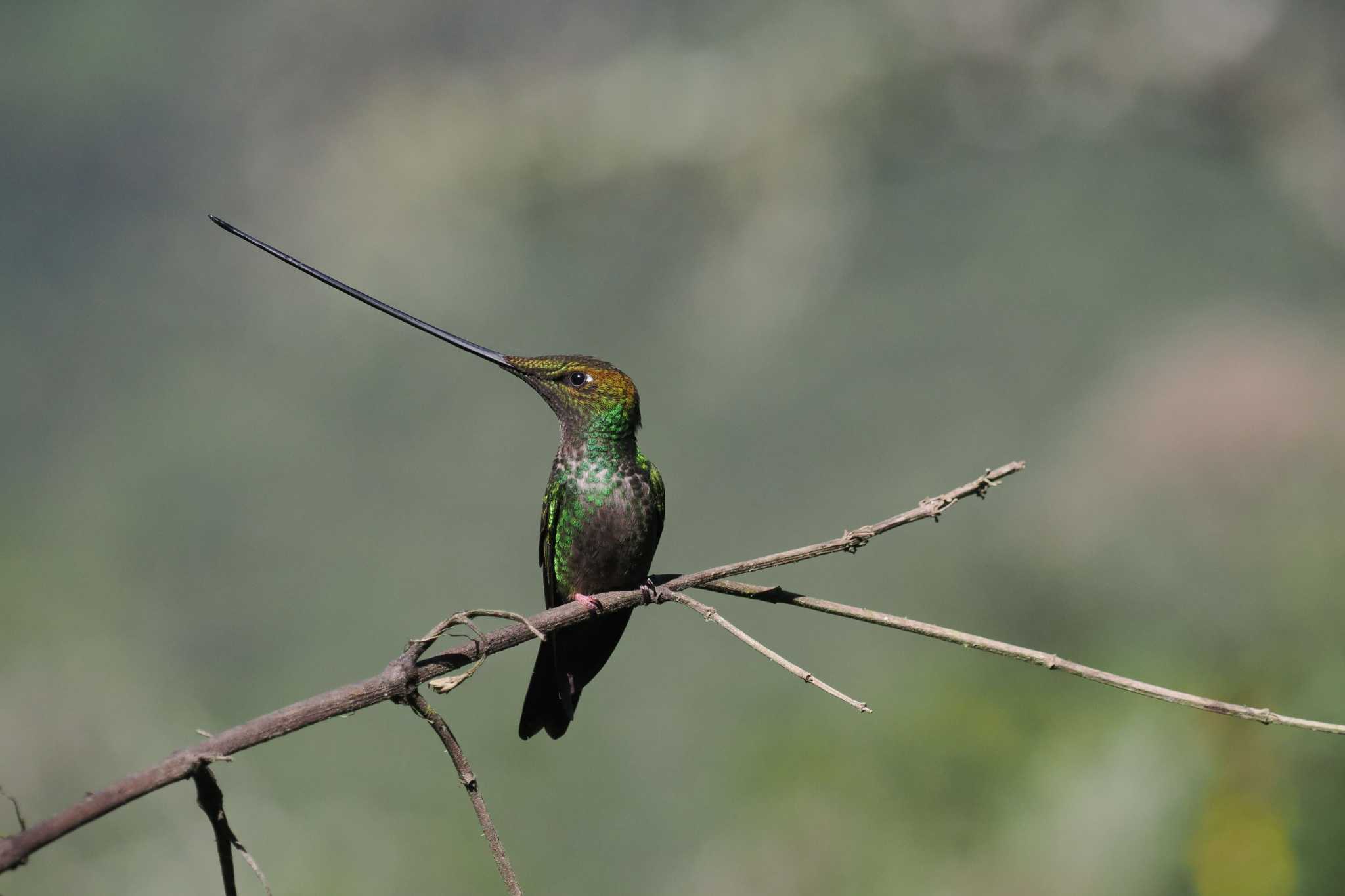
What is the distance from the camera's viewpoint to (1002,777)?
3820mm

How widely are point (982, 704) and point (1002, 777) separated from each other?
0.28 meters

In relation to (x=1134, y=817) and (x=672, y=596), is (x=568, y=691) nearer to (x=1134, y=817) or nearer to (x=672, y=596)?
(x=672, y=596)

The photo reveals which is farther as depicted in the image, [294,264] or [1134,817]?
[1134,817]

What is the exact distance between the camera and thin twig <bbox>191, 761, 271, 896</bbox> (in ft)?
3.32

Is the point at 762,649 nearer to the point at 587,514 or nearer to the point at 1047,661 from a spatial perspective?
the point at 1047,661

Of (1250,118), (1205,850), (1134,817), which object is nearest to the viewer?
(1205,850)

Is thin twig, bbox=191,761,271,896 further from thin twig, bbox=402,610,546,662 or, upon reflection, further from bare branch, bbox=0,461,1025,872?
thin twig, bbox=402,610,546,662

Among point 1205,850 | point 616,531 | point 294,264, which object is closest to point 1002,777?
point 1205,850

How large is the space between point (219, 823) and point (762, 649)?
0.60m

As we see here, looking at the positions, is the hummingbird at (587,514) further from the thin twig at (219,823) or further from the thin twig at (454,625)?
the thin twig at (219,823)

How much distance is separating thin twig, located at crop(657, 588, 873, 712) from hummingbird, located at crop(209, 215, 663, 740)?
0.67 metres

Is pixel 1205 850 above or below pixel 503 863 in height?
below

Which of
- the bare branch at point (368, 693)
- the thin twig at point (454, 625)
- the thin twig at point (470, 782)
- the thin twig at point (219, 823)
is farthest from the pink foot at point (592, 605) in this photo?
the thin twig at point (219, 823)

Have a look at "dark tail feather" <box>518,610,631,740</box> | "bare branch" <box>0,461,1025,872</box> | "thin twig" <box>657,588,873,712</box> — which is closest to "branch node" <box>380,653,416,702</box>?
"bare branch" <box>0,461,1025,872</box>
